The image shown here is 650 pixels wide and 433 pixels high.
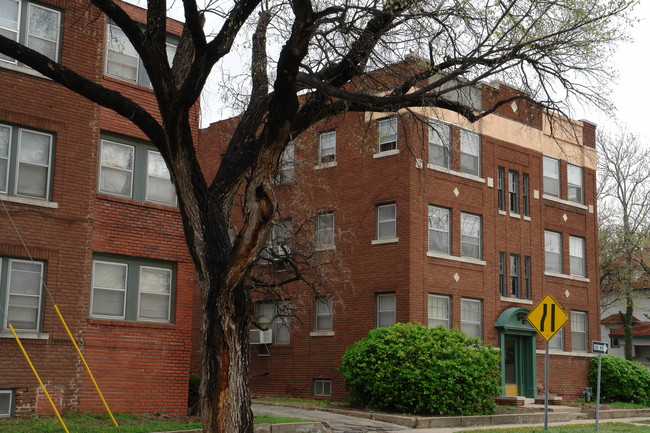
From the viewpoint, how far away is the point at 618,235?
41.3 metres

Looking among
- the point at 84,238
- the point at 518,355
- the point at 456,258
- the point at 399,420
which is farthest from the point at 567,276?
the point at 84,238

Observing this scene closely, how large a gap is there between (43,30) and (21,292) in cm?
595

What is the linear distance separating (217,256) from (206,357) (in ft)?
4.97

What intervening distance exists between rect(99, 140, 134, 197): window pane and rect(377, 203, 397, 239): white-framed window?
1001cm

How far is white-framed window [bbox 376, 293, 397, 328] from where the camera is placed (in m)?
26.7

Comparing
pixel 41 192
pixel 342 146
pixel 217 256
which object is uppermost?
pixel 342 146

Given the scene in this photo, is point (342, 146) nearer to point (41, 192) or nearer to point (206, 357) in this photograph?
point (41, 192)

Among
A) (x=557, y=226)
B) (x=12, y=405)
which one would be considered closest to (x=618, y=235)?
(x=557, y=226)

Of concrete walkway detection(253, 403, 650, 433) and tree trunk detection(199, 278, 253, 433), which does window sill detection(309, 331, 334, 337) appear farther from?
tree trunk detection(199, 278, 253, 433)

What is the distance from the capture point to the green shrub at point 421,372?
73.5 ft

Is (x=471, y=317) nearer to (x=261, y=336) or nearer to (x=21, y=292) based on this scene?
(x=261, y=336)

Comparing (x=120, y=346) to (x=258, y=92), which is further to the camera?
(x=120, y=346)

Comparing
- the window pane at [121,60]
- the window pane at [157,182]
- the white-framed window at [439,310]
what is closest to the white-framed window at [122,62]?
the window pane at [121,60]

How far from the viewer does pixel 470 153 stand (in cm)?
2911
